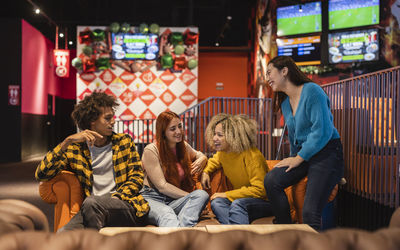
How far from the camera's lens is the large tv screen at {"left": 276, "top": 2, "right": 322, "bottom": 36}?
7871 millimetres

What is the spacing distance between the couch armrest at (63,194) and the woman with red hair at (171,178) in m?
0.48

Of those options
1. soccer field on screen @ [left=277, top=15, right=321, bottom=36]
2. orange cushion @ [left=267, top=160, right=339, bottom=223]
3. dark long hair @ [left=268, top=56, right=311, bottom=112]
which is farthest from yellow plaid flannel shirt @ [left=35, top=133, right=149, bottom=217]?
soccer field on screen @ [left=277, top=15, right=321, bottom=36]

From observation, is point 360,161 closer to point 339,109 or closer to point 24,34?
point 339,109

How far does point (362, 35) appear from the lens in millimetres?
7270

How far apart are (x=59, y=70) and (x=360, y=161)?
8.99 metres

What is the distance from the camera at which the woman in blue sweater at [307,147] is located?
2264mm

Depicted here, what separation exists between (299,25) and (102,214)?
23.1 feet

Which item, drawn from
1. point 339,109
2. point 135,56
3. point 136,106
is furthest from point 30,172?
point 339,109

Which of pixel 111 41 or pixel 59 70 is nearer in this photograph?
pixel 111 41

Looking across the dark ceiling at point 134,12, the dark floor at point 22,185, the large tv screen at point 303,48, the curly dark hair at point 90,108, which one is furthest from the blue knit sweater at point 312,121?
the dark ceiling at point 134,12

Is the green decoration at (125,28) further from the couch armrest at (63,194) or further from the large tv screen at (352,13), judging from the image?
the couch armrest at (63,194)

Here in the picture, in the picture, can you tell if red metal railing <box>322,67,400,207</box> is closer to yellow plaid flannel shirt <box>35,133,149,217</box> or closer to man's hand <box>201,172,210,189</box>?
man's hand <box>201,172,210,189</box>

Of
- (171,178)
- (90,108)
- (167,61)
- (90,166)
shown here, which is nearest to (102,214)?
(90,166)

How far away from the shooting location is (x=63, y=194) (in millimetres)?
2691
